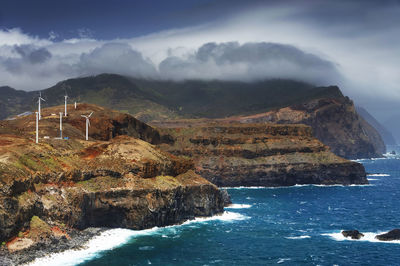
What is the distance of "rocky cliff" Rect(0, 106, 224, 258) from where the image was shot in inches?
3494

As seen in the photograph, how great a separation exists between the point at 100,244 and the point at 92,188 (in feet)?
50.7

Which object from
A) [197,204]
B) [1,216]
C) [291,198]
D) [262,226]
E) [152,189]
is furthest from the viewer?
[291,198]

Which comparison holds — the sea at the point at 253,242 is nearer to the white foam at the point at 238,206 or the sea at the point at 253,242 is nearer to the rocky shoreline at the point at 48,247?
the rocky shoreline at the point at 48,247

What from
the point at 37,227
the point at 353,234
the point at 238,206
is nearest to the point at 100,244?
the point at 37,227

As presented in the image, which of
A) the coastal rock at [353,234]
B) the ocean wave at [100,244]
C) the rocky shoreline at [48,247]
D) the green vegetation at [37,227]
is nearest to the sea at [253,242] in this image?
the ocean wave at [100,244]

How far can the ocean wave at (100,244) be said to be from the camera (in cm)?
8469

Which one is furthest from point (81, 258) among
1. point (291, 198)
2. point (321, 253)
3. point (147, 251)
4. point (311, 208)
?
point (291, 198)

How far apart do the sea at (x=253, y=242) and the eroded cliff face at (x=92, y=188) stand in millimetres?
4614

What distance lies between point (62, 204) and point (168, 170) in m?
39.2

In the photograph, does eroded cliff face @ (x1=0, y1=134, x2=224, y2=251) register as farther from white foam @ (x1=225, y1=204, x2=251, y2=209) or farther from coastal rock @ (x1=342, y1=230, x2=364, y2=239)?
coastal rock @ (x1=342, y1=230, x2=364, y2=239)

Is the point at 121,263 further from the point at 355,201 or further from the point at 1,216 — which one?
the point at 355,201

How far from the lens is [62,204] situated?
99312mm

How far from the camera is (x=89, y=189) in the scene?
4254 inches

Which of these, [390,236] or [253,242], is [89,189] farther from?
[390,236]
